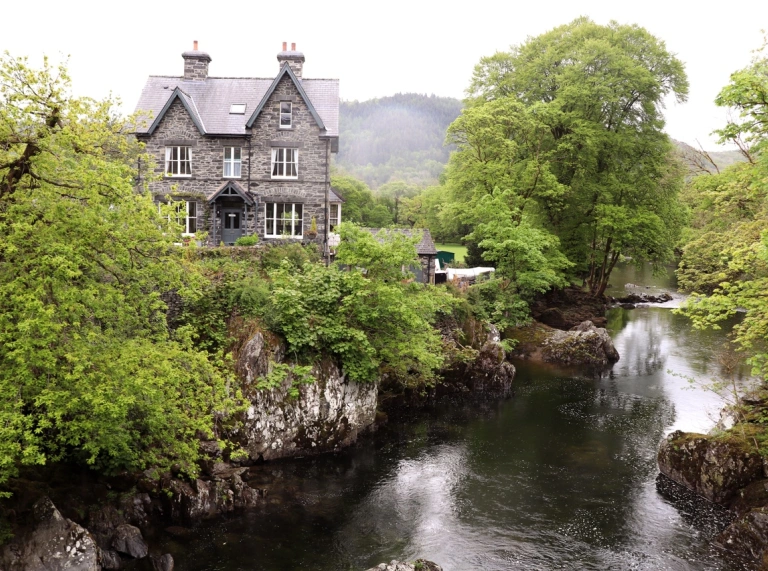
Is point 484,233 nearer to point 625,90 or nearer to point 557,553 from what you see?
point 625,90

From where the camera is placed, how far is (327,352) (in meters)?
24.0

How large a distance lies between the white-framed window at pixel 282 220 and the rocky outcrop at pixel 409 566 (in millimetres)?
23139

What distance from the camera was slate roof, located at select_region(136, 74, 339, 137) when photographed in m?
34.9

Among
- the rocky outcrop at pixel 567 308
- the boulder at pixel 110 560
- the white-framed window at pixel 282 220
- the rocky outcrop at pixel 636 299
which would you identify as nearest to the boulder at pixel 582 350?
the rocky outcrop at pixel 567 308

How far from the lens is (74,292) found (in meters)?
13.9

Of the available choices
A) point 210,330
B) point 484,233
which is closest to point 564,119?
point 484,233

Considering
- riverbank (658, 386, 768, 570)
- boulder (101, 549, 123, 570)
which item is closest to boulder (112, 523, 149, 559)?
boulder (101, 549, 123, 570)

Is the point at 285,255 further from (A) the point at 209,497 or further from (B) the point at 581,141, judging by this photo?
(B) the point at 581,141

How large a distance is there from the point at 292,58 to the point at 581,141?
65.1 feet

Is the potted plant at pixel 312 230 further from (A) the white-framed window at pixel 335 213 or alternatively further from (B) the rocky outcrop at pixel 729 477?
(B) the rocky outcrop at pixel 729 477

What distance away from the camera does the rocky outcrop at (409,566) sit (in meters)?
14.8

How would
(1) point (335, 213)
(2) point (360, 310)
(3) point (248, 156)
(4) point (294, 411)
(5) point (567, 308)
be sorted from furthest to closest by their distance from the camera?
(5) point (567, 308) < (1) point (335, 213) < (3) point (248, 156) < (2) point (360, 310) < (4) point (294, 411)

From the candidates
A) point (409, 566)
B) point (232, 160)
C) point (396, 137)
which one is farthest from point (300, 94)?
point (396, 137)

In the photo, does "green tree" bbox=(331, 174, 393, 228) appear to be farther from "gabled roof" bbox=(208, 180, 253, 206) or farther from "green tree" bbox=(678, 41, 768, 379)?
"green tree" bbox=(678, 41, 768, 379)
